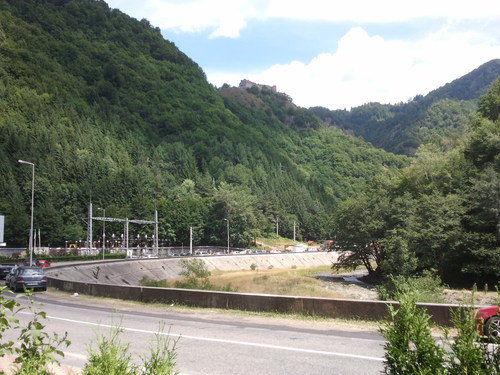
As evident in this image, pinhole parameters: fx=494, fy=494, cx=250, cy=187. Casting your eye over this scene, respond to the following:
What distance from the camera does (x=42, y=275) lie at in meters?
30.5

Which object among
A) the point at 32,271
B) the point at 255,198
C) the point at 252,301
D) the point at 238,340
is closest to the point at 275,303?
the point at 252,301

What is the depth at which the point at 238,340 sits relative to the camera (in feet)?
39.2

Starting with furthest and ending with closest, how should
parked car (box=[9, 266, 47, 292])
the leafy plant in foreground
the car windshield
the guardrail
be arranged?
the car windshield, parked car (box=[9, 266, 47, 292]), the guardrail, the leafy plant in foreground

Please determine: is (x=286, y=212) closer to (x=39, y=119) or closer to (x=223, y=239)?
(x=223, y=239)

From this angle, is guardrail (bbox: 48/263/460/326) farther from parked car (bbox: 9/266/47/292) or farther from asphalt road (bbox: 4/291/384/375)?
parked car (bbox: 9/266/47/292)

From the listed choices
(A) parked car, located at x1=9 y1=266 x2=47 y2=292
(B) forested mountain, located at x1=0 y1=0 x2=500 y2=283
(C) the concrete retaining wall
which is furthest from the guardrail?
(B) forested mountain, located at x1=0 y1=0 x2=500 y2=283

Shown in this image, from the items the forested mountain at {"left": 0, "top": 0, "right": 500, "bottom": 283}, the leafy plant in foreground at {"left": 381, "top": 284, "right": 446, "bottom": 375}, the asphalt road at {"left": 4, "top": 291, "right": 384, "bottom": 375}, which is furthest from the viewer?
the forested mountain at {"left": 0, "top": 0, "right": 500, "bottom": 283}

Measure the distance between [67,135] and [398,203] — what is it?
14941 cm

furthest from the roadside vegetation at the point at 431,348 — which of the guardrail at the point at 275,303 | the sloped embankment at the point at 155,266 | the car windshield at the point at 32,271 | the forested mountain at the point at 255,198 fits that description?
the sloped embankment at the point at 155,266

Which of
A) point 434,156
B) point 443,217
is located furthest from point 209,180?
point 443,217

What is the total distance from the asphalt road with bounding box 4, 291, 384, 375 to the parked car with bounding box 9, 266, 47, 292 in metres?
12.2

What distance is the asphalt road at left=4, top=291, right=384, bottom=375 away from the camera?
29.9 ft

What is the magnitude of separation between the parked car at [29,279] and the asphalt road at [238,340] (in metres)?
12.2

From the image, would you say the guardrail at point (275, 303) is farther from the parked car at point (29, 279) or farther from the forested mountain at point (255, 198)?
the forested mountain at point (255, 198)
